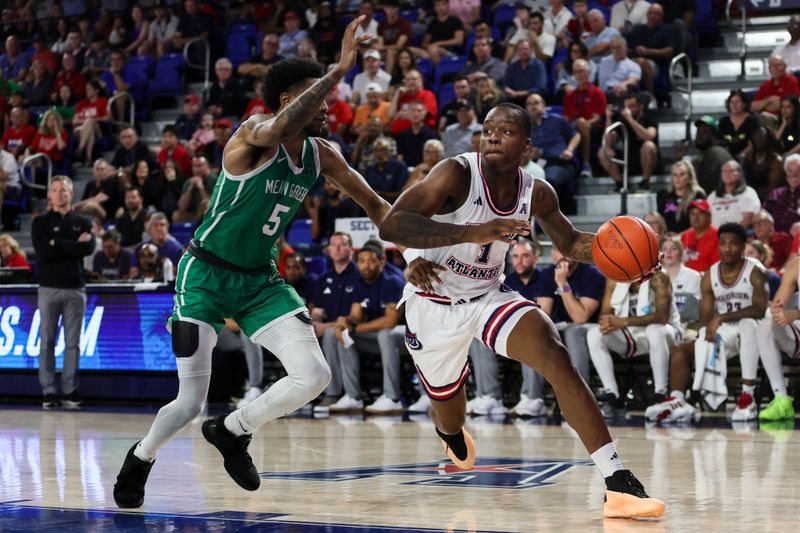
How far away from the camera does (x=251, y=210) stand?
504 cm

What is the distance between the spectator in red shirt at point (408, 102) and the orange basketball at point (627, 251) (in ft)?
29.2

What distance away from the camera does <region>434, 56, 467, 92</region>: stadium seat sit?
15.1 m

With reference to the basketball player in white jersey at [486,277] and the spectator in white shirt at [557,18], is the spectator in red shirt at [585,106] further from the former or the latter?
the basketball player in white jersey at [486,277]

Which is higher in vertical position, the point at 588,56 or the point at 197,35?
the point at 197,35

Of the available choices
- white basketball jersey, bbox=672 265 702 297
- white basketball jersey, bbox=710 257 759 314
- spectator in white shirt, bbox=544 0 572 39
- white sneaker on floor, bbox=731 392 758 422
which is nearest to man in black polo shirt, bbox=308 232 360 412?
white basketball jersey, bbox=672 265 702 297

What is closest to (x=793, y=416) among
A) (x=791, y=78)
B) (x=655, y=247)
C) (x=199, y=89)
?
(x=791, y=78)

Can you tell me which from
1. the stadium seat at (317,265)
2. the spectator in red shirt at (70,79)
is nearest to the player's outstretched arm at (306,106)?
the stadium seat at (317,265)

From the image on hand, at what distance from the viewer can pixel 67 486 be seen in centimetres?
557

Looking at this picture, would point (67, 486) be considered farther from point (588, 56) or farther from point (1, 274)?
point (588, 56)

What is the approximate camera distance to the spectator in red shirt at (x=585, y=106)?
512 inches

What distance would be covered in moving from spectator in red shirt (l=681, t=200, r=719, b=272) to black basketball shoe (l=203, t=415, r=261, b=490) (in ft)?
22.3

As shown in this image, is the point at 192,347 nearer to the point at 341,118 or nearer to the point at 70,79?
the point at 341,118

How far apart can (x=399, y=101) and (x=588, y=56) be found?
233 centimetres

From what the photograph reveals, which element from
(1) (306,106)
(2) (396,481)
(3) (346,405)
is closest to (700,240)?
(3) (346,405)
